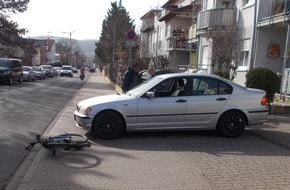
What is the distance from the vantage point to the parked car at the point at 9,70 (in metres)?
30.3

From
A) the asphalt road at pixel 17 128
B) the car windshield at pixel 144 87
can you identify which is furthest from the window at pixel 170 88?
the asphalt road at pixel 17 128

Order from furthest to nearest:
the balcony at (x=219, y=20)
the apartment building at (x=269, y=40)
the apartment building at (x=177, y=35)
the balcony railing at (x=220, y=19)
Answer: the apartment building at (x=177, y=35) < the balcony railing at (x=220, y=19) < the balcony at (x=219, y=20) < the apartment building at (x=269, y=40)

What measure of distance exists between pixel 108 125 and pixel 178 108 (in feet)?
5.17

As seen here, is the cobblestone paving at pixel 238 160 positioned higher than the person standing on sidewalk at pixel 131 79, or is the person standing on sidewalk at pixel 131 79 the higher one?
the person standing on sidewalk at pixel 131 79

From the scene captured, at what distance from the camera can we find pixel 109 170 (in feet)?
20.9

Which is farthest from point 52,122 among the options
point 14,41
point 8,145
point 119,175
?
point 14,41

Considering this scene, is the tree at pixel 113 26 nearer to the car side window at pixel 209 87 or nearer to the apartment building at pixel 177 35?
the apartment building at pixel 177 35

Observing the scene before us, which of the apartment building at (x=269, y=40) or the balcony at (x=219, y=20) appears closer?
the apartment building at (x=269, y=40)

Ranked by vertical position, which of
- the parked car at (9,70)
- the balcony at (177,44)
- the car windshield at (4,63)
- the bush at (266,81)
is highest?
the balcony at (177,44)

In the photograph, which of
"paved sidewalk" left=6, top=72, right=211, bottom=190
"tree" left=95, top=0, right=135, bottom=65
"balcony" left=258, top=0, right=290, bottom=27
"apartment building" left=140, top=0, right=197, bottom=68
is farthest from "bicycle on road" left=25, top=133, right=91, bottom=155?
Result: "tree" left=95, top=0, right=135, bottom=65

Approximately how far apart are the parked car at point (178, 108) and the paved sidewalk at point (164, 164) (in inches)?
11.1

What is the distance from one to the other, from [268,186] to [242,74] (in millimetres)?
16009

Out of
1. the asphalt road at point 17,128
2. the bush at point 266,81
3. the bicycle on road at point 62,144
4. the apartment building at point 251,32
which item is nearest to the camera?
the asphalt road at point 17,128

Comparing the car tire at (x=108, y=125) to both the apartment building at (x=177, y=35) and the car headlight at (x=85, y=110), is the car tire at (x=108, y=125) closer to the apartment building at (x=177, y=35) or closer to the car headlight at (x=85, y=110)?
the car headlight at (x=85, y=110)
